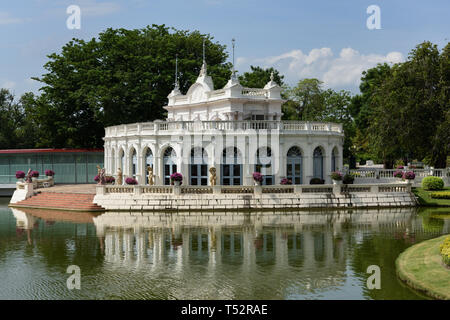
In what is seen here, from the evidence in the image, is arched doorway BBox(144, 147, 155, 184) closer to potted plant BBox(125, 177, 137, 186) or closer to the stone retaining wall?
potted plant BBox(125, 177, 137, 186)

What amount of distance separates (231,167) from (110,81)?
89.0 feet

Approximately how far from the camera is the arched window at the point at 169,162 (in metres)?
40.5

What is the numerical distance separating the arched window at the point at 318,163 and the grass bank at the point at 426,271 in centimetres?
2052

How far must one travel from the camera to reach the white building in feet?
128

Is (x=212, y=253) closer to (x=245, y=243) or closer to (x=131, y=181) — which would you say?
(x=245, y=243)

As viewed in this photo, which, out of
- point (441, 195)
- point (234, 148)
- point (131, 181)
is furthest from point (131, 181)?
point (441, 195)

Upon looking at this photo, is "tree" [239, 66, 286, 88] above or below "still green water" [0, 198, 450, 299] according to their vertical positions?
above

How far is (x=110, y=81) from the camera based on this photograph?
2346 inches

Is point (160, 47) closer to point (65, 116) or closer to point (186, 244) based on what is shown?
point (65, 116)

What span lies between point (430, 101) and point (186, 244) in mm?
32090

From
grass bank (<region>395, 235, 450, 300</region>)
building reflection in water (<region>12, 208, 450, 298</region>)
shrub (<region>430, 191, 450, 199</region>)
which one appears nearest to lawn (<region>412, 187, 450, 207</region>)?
shrub (<region>430, 191, 450, 199</region>)

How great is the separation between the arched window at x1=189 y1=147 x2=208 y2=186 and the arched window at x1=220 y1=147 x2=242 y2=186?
1.43 m

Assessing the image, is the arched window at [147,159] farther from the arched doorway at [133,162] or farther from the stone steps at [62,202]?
the stone steps at [62,202]

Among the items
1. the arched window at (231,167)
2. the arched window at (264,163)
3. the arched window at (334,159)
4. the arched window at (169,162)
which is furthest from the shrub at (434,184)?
the arched window at (169,162)
